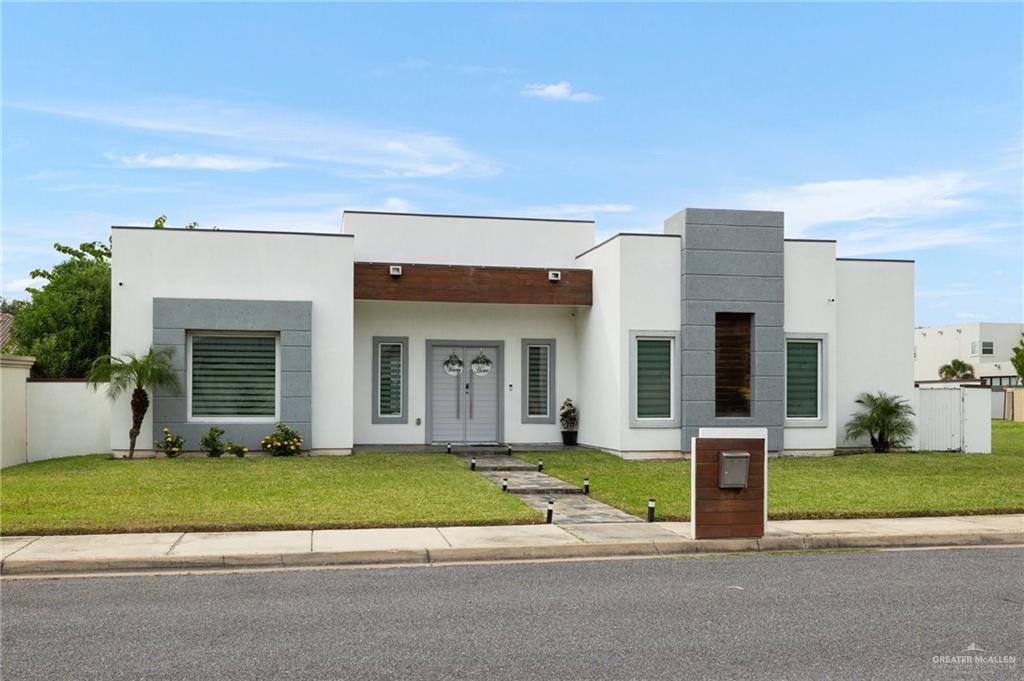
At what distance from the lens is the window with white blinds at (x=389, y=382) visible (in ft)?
76.2

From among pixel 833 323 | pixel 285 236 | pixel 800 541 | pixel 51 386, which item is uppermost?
pixel 285 236

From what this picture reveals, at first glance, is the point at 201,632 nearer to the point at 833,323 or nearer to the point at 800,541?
the point at 800,541

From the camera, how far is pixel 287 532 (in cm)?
1176

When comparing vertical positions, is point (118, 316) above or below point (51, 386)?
above

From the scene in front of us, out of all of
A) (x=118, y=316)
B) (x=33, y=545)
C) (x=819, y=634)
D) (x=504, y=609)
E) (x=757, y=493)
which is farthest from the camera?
(x=118, y=316)

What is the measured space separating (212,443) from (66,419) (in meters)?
3.75

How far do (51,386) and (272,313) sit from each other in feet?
16.8

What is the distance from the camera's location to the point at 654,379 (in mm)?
21375

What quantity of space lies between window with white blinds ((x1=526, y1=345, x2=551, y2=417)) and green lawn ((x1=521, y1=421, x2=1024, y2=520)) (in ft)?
7.98

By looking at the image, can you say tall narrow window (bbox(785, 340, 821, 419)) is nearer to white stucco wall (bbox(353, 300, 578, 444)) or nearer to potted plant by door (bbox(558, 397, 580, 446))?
potted plant by door (bbox(558, 397, 580, 446))

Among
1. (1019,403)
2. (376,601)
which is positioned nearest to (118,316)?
(376,601)

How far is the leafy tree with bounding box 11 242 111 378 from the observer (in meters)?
35.5

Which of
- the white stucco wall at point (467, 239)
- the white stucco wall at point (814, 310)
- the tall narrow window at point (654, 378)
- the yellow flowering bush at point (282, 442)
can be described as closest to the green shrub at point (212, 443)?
the yellow flowering bush at point (282, 442)

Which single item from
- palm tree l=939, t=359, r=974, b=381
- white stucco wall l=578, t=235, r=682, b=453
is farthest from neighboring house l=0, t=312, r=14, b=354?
palm tree l=939, t=359, r=974, b=381
